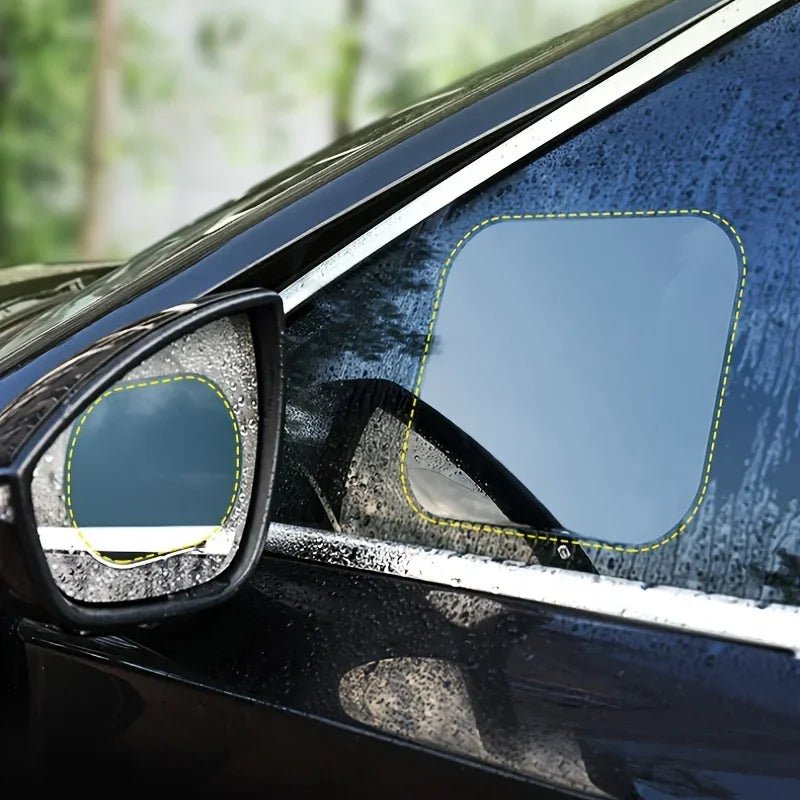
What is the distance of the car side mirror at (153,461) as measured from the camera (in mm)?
1103

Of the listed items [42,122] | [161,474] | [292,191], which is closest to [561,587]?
[161,474]

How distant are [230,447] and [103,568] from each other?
0.70 ft

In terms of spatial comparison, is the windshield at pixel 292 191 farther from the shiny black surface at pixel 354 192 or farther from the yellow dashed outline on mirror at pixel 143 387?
the yellow dashed outline on mirror at pixel 143 387

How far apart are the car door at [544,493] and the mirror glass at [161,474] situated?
0.12 meters

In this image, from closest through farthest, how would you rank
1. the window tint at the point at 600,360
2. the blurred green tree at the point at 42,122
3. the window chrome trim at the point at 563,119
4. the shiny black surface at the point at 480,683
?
the shiny black surface at the point at 480,683, the window tint at the point at 600,360, the window chrome trim at the point at 563,119, the blurred green tree at the point at 42,122

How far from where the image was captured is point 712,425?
1187 mm

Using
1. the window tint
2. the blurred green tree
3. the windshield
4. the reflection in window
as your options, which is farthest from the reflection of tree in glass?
the blurred green tree

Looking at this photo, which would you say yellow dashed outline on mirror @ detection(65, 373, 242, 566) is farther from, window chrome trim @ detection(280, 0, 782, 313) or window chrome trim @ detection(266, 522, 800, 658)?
window chrome trim @ detection(280, 0, 782, 313)

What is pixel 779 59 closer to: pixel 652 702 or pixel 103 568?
pixel 652 702

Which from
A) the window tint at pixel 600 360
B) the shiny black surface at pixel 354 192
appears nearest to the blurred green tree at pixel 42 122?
the shiny black surface at pixel 354 192

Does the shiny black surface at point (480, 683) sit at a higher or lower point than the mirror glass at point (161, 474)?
lower

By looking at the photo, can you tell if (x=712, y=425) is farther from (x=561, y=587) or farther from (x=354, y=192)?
(x=354, y=192)

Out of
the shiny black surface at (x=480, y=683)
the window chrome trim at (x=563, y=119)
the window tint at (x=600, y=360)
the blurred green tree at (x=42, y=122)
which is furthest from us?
the blurred green tree at (x=42, y=122)

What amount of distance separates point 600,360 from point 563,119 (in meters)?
0.34
